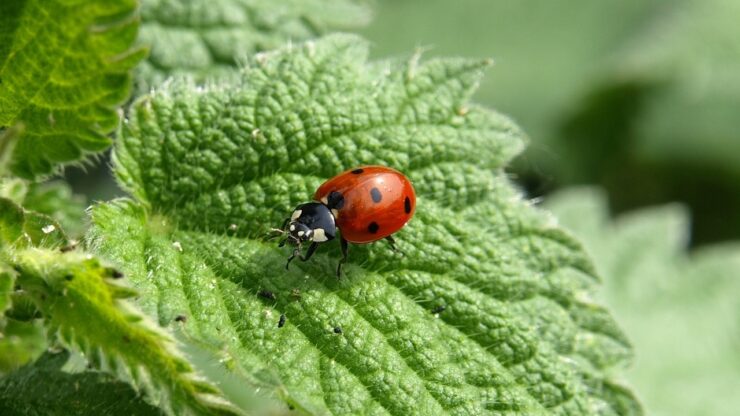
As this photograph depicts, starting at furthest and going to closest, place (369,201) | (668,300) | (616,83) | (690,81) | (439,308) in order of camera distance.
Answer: (616,83) < (690,81) < (668,300) < (369,201) < (439,308)

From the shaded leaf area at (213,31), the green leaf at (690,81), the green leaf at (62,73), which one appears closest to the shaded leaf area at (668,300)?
the green leaf at (690,81)

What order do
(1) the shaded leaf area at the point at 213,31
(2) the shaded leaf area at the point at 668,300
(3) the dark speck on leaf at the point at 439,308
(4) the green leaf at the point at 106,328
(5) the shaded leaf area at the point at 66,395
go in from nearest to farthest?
(4) the green leaf at the point at 106,328 → (5) the shaded leaf area at the point at 66,395 → (3) the dark speck on leaf at the point at 439,308 → (1) the shaded leaf area at the point at 213,31 → (2) the shaded leaf area at the point at 668,300

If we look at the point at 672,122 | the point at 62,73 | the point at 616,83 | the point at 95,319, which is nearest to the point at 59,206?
the point at 62,73

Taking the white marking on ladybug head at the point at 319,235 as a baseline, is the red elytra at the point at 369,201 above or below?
above

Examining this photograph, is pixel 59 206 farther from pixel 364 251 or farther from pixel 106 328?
pixel 364 251

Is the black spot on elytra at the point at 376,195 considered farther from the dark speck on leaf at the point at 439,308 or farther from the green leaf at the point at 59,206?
the green leaf at the point at 59,206
